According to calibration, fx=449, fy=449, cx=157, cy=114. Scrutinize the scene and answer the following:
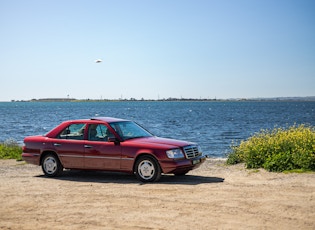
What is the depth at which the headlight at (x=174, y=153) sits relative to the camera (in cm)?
1104

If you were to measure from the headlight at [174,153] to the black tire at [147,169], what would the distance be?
404 millimetres

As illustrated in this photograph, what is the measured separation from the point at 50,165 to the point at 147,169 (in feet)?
9.75

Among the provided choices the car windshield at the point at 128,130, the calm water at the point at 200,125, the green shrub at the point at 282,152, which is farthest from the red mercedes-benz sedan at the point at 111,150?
the calm water at the point at 200,125

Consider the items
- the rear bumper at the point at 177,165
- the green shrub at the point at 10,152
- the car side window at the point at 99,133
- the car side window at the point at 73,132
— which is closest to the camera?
the rear bumper at the point at 177,165

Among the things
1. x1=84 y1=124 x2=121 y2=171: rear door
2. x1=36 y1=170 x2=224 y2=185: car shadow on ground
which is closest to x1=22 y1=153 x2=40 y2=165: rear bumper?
x1=36 y1=170 x2=224 y2=185: car shadow on ground

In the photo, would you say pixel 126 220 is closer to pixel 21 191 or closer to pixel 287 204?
pixel 287 204

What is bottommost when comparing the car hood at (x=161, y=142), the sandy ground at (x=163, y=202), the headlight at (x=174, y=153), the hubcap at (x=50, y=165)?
the sandy ground at (x=163, y=202)

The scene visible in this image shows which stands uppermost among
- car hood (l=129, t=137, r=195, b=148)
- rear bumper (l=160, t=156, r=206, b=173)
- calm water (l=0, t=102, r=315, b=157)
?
car hood (l=129, t=137, r=195, b=148)

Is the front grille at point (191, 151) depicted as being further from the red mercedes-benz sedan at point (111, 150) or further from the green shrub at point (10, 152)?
the green shrub at point (10, 152)

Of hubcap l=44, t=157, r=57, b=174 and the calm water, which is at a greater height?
hubcap l=44, t=157, r=57, b=174

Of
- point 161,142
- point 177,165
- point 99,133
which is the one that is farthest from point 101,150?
point 177,165

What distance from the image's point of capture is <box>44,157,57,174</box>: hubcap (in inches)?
488

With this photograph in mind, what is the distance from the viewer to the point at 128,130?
12.3 m

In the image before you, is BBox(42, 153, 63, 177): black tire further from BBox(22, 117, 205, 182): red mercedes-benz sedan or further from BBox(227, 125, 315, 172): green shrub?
BBox(227, 125, 315, 172): green shrub
